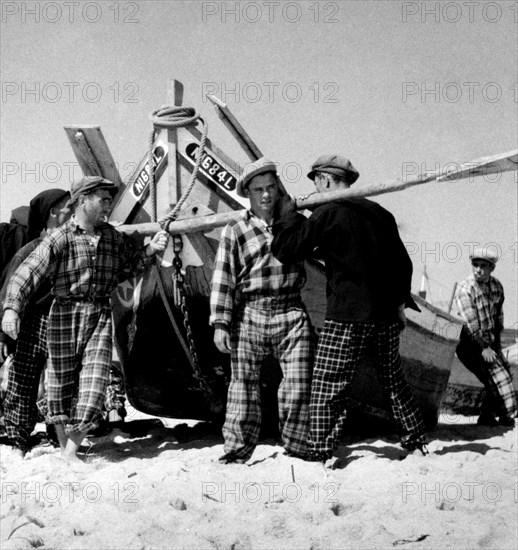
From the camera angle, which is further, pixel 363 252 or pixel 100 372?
pixel 100 372

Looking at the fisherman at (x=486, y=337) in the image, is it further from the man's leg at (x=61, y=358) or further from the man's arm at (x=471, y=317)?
the man's leg at (x=61, y=358)

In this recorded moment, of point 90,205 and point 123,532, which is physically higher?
point 90,205

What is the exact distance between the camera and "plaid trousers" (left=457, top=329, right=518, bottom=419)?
584cm

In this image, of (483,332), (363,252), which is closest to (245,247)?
(363,252)

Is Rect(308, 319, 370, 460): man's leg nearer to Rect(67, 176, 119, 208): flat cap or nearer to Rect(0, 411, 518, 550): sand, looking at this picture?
Rect(0, 411, 518, 550): sand

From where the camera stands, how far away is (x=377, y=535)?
268cm

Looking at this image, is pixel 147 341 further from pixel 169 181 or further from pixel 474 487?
pixel 474 487

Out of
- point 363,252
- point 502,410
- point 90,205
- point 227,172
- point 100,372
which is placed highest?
point 227,172

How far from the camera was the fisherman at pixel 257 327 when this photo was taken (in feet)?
12.9

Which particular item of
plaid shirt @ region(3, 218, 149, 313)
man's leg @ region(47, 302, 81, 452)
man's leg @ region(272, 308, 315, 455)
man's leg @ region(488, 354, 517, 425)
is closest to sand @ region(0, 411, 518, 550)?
man's leg @ region(272, 308, 315, 455)

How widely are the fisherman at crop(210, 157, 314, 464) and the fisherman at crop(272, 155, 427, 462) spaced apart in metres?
0.09

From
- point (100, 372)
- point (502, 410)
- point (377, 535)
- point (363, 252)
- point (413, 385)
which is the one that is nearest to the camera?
point (377, 535)

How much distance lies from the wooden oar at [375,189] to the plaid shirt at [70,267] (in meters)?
0.39

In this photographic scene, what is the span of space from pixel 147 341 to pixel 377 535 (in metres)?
2.52
